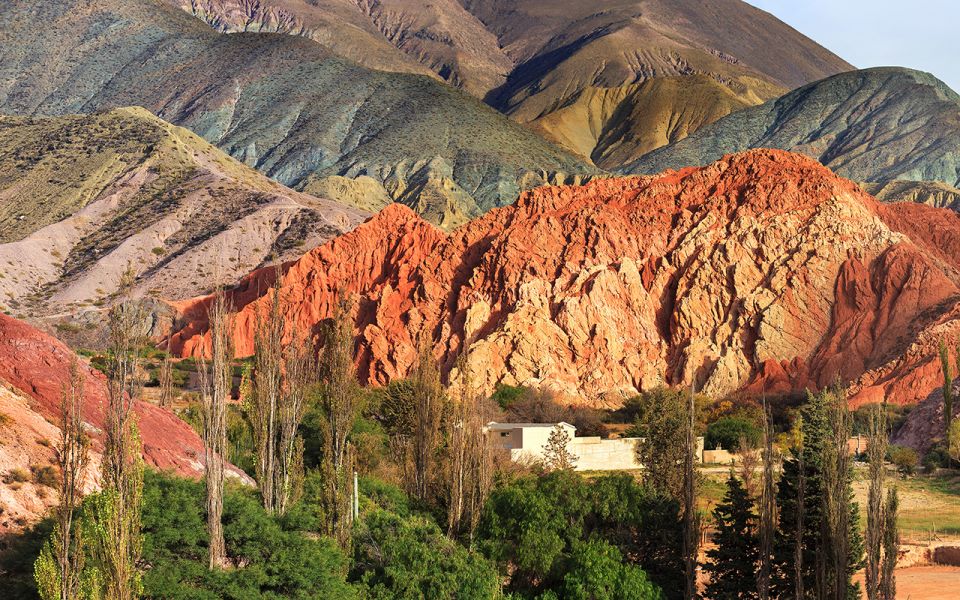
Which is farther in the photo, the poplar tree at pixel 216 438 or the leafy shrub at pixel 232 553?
the poplar tree at pixel 216 438

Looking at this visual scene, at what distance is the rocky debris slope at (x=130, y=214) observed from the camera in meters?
106

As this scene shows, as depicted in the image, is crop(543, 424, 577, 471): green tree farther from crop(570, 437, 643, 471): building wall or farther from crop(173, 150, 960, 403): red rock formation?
Answer: crop(173, 150, 960, 403): red rock formation

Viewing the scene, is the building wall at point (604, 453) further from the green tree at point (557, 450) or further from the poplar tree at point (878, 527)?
the poplar tree at point (878, 527)

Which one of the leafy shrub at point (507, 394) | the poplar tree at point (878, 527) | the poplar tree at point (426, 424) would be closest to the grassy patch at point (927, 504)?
the poplar tree at point (878, 527)

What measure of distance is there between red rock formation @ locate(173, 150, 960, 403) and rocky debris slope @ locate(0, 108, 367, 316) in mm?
22769

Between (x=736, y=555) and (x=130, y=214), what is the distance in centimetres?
9779

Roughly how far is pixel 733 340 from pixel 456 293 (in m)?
16.8

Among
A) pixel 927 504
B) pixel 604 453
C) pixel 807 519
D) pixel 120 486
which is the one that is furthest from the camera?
pixel 604 453

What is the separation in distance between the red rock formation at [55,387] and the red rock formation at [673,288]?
117 feet

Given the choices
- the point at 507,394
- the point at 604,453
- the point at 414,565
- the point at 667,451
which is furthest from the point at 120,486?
the point at 507,394

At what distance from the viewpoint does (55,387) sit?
2992 cm

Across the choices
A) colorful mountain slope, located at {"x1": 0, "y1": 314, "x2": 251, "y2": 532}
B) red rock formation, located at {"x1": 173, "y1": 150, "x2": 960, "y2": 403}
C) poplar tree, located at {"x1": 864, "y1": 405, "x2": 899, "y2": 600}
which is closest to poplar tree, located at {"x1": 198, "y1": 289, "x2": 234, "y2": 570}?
colorful mountain slope, located at {"x1": 0, "y1": 314, "x2": 251, "y2": 532}

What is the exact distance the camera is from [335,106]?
19525 centimetres

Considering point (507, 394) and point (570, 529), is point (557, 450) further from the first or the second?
point (507, 394)
